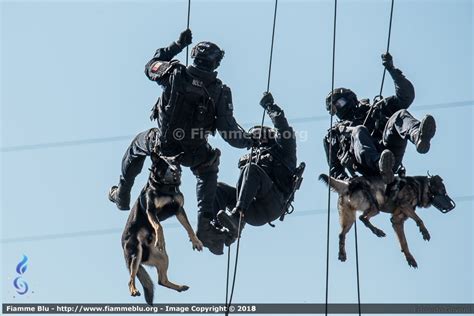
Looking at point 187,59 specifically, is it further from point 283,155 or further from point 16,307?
point 16,307

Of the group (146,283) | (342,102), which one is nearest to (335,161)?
(342,102)

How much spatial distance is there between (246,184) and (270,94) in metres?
1.18

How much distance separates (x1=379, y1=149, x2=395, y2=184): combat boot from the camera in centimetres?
1970

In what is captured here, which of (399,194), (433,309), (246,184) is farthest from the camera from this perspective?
(433,309)

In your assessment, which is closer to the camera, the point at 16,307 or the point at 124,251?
the point at 124,251

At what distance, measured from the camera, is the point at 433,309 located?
2458 cm

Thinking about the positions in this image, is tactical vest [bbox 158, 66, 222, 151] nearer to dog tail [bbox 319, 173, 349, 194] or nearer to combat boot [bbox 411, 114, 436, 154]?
dog tail [bbox 319, 173, 349, 194]

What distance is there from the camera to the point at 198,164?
21.1 meters

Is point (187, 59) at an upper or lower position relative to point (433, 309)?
upper

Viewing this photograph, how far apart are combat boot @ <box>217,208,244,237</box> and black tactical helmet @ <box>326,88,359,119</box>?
1715 mm

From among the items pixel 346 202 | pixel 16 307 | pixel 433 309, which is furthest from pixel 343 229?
pixel 16 307

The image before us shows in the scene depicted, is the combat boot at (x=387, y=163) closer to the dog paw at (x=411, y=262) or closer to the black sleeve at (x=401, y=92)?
the black sleeve at (x=401, y=92)

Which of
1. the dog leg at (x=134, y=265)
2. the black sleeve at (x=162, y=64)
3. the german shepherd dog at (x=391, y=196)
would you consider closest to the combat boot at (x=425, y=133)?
the german shepherd dog at (x=391, y=196)

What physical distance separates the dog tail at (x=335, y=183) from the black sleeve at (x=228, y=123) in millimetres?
1024
